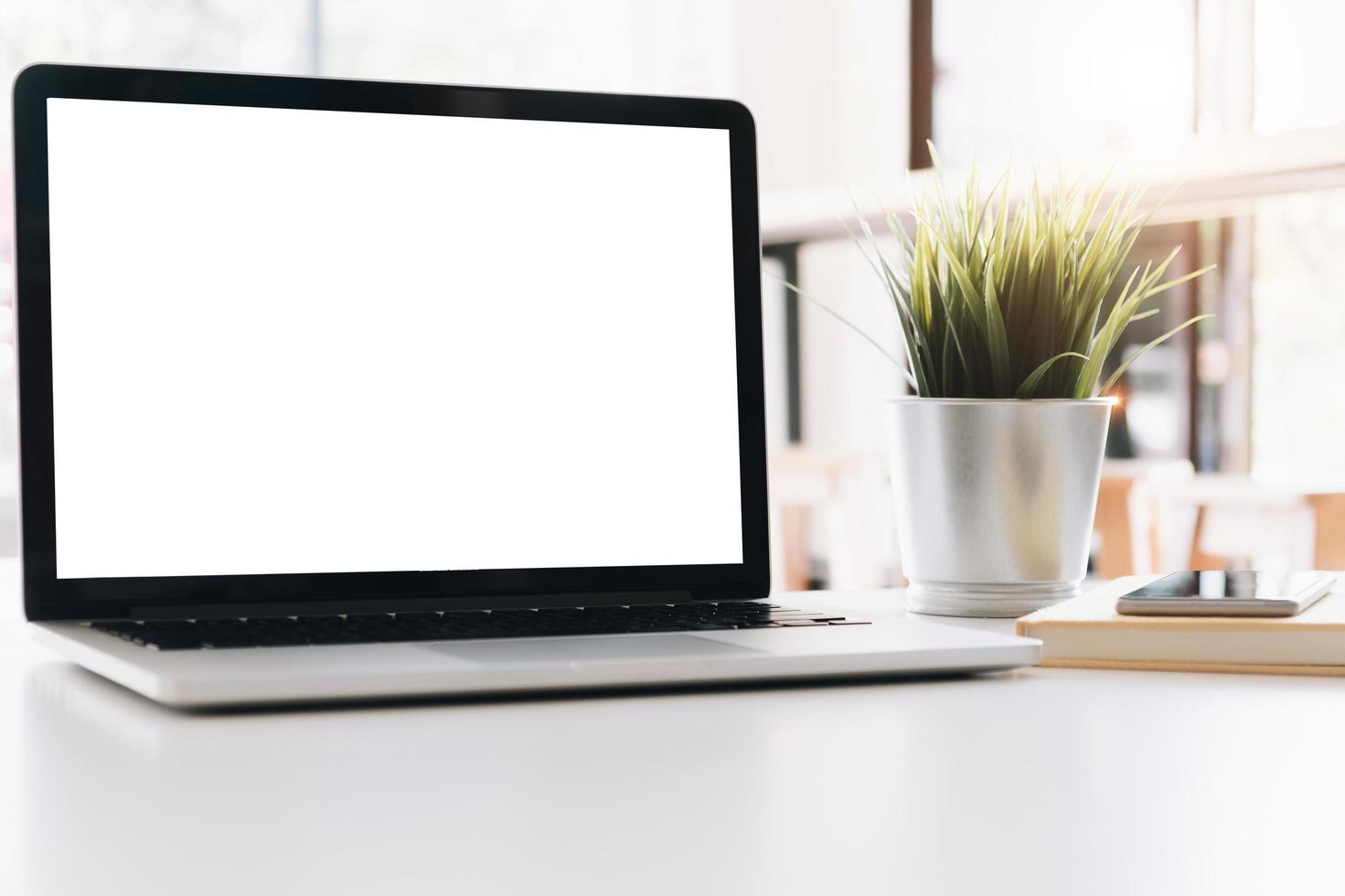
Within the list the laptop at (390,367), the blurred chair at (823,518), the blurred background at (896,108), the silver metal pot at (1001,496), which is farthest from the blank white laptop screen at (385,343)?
the blurred background at (896,108)

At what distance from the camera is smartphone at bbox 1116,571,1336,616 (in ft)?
1.97

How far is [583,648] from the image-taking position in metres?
0.55

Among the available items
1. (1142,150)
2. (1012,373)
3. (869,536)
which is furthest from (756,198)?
(869,536)

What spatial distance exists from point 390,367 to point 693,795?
1.28ft

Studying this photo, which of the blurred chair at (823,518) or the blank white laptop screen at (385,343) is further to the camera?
the blurred chair at (823,518)

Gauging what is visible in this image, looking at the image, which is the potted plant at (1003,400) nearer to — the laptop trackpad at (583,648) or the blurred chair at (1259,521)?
the laptop trackpad at (583,648)

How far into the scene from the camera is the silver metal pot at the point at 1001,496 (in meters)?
0.78

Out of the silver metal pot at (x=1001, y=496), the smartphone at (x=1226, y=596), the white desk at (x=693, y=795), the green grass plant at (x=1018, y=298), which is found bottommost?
the white desk at (x=693, y=795)

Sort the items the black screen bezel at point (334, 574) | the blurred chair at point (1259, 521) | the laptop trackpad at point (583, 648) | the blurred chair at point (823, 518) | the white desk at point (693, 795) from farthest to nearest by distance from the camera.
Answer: the blurred chair at point (823, 518) < the blurred chair at point (1259, 521) < the black screen bezel at point (334, 574) < the laptop trackpad at point (583, 648) < the white desk at point (693, 795)

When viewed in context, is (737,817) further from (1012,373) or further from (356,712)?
(1012,373)

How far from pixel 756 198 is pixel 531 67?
11.0ft

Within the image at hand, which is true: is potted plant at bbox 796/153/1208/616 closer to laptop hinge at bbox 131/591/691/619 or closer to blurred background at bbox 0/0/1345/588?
laptop hinge at bbox 131/591/691/619

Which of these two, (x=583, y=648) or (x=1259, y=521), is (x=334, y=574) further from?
(x=1259, y=521)

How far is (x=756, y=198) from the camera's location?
2.52 ft
